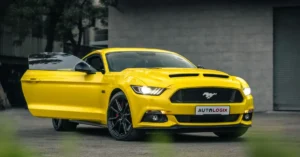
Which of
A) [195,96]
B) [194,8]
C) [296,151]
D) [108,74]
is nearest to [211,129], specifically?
[195,96]

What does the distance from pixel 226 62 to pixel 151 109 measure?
12919 millimetres

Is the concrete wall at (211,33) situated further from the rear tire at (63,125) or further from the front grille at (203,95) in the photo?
the front grille at (203,95)

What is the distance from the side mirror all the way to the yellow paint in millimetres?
77

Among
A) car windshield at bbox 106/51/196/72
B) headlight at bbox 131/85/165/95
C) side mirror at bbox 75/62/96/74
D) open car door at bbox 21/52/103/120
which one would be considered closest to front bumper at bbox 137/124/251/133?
headlight at bbox 131/85/165/95

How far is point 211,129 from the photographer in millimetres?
9125

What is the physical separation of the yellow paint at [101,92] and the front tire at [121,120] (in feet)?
0.46

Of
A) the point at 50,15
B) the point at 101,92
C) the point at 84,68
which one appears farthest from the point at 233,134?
the point at 50,15

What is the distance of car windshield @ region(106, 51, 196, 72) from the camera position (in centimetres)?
1050

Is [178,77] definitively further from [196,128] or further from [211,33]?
[211,33]

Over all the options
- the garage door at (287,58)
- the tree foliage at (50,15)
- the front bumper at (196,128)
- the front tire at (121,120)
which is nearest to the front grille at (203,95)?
the front bumper at (196,128)

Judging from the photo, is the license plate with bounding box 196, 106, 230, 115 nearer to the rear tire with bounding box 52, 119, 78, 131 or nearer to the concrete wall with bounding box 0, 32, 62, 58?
the rear tire with bounding box 52, 119, 78, 131

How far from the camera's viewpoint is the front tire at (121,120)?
30.7 ft

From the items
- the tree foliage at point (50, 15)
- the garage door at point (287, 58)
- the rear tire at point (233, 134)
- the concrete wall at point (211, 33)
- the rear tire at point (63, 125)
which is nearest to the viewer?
the rear tire at point (233, 134)

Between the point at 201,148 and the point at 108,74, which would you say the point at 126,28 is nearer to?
the point at 108,74
